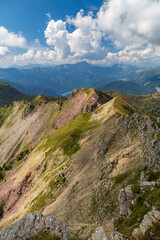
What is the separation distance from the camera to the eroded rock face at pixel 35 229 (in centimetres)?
2111

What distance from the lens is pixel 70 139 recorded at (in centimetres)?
8419

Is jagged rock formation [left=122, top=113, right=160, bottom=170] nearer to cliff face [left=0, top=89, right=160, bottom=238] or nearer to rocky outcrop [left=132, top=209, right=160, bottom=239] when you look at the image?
cliff face [left=0, top=89, right=160, bottom=238]

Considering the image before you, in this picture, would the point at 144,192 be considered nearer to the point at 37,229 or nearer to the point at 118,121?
the point at 37,229

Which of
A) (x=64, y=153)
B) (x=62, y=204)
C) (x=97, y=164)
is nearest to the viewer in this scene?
(x=62, y=204)

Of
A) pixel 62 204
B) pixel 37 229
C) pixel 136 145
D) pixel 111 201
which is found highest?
pixel 37 229

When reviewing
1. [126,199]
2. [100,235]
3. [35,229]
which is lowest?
[126,199]

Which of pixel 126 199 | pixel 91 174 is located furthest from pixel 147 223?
pixel 91 174

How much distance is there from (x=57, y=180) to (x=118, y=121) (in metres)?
39.0

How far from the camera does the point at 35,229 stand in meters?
22.2

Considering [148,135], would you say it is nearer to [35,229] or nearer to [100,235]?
[100,235]

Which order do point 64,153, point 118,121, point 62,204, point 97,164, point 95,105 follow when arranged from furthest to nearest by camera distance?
point 95,105 < point 64,153 < point 118,121 < point 97,164 < point 62,204

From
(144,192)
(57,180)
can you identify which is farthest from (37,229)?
(57,180)

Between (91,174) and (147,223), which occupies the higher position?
(147,223)

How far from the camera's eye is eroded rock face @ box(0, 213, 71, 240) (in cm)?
2111
